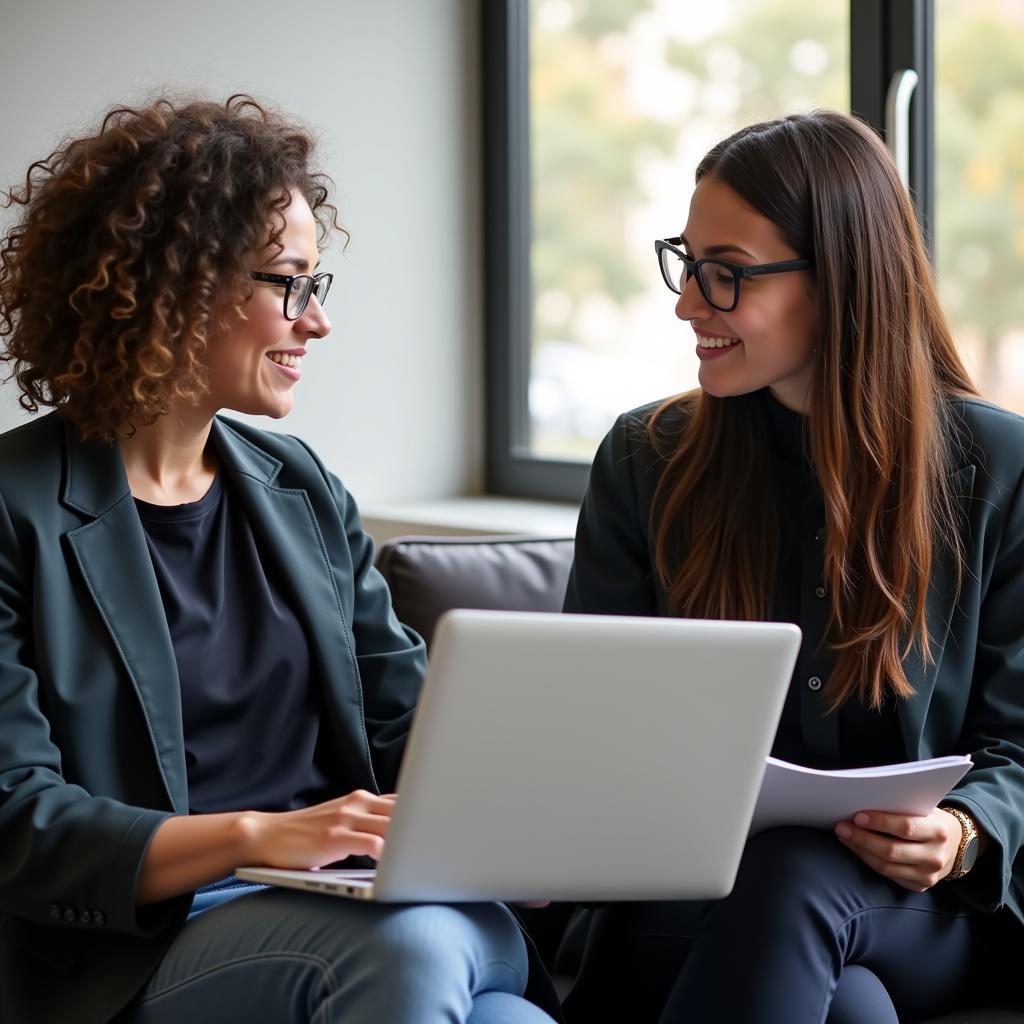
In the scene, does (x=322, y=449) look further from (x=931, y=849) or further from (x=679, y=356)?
(x=931, y=849)

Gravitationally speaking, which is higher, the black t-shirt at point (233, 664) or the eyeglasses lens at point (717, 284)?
the eyeglasses lens at point (717, 284)

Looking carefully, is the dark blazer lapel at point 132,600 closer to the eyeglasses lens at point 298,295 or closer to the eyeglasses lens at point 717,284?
the eyeglasses lens at point 298,295

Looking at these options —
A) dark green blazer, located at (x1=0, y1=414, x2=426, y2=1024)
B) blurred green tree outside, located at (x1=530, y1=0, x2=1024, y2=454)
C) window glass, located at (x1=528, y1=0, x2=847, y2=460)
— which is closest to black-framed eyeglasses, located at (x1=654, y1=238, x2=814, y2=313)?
blurred green tree outside, located at (x1=530, y1=0, x2=1024, y2=454)

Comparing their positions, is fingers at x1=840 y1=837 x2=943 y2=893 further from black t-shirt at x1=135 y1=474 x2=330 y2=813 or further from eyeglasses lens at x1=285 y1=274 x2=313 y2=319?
eyeglasses lens at x1=285 y1=274 x2=313 y2=319

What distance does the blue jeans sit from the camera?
4.13 feet

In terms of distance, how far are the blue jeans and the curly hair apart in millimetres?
553

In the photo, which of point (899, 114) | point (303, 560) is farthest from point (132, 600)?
point (899, 114)

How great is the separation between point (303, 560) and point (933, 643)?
29.4 inches

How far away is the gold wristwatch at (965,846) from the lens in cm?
154

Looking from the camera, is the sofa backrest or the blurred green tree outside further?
the blurred green tree outside

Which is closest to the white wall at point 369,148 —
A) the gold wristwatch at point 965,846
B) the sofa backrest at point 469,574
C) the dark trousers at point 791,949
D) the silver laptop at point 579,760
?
the sofa backrest at point 469,574

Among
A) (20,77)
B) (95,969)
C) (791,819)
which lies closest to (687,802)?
(791,819)

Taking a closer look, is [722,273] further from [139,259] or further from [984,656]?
[139,259]

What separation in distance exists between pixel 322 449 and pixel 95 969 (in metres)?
1.83
